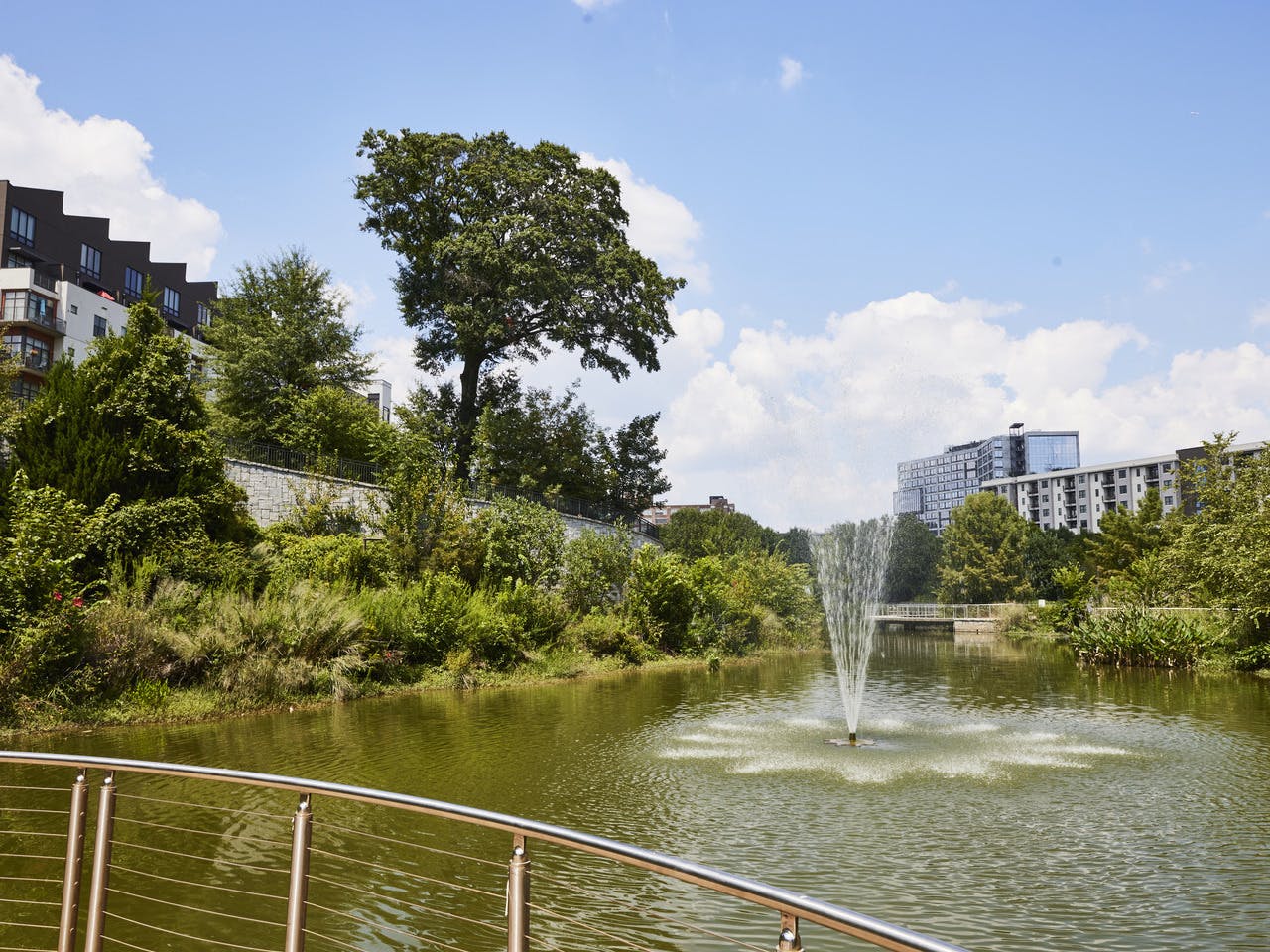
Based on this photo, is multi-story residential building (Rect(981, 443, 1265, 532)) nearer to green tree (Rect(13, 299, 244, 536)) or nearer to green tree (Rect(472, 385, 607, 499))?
green tree (Rect(472, 385, 607, 499))

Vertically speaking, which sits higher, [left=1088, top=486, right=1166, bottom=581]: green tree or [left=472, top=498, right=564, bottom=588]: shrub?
[left=1088, top=486, right=1166, bottom=581]: green tree

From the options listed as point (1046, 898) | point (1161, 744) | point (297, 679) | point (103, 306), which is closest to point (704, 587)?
point (297, 679)

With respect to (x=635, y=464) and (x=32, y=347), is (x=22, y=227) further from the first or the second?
(x=635, y=464)

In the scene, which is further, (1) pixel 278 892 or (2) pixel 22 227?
Result: (2) pixel 22 227

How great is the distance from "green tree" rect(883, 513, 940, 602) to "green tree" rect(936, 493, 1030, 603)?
38.0 feet

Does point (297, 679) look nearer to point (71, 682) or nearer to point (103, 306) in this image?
point (71, 682)

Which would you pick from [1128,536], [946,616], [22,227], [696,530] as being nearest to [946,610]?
[946,616]

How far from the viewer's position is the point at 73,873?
3.45m

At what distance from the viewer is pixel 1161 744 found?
493 inches

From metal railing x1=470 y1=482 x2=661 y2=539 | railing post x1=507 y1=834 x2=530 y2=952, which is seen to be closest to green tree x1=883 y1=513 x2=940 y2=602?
metal railing x1=470 y1=482 x2=661 y2=539

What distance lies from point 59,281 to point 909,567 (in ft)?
220

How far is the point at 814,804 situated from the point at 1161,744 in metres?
6.55

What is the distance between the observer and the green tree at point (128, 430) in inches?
669

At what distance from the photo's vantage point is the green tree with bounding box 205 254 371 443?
3053 centimetres
